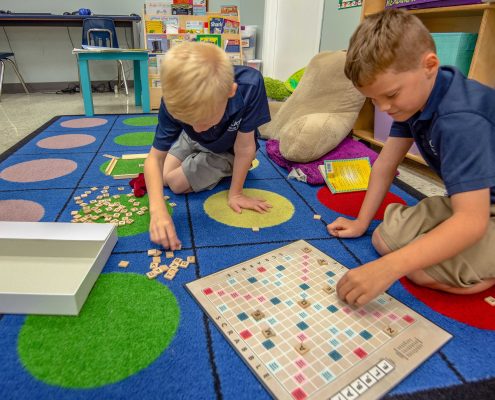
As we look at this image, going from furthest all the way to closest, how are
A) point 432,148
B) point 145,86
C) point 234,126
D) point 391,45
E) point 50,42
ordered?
point 50,42 < point 145,86 < point 234,126 < point 432,148 < point 391,45

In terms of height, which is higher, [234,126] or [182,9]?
[182,9]

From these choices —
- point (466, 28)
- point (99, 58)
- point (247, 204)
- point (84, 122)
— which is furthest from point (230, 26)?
point (247, 204)

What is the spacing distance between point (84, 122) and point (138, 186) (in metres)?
1.22

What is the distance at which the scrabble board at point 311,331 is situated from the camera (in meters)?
0.54

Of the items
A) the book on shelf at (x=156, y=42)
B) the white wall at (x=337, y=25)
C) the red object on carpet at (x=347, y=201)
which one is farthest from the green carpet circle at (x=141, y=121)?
the red object on carpet at (x=347, y=201)

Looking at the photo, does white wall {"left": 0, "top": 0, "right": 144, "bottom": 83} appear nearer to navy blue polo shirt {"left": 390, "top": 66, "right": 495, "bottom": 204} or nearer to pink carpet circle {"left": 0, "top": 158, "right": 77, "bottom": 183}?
pink carpet circle {"left": 0, "top": 158, "right": 77, "bottom": 183}

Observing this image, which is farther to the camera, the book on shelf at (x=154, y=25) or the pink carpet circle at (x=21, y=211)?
the book on shelf at (x=154, y=25)

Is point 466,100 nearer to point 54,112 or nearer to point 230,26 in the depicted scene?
point 230,26

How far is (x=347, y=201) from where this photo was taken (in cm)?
116

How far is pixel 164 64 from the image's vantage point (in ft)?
2.22

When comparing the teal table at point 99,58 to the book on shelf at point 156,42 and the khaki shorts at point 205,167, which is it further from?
the khaki shorts at point 205,167

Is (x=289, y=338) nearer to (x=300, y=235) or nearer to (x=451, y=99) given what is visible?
(x=300, y=235)

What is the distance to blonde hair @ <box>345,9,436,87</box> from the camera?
23.2 inches

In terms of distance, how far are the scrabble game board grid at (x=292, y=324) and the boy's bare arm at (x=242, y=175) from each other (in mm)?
288
